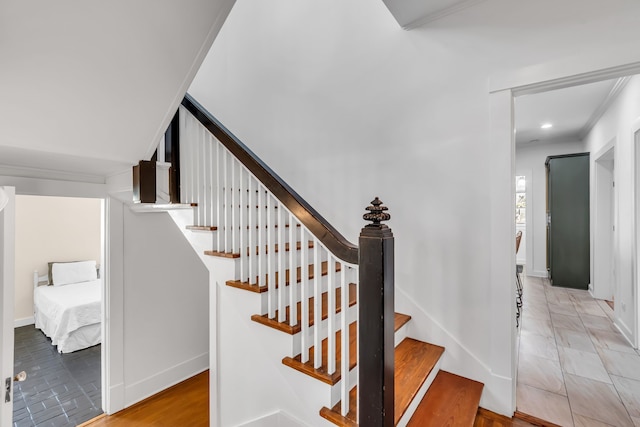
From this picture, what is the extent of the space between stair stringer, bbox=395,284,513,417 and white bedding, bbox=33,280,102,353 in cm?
392

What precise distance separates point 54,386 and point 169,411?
4.34 ft

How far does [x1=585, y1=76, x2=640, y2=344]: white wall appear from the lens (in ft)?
8.60

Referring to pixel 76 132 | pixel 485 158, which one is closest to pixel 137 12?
pixel 76 132

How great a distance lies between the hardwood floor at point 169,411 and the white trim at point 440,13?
3.63m

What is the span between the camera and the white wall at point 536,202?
17.2 ft

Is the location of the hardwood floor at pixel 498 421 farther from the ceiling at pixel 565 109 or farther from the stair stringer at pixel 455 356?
the ceiling at pixel 565 109

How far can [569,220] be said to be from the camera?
454 centimetres

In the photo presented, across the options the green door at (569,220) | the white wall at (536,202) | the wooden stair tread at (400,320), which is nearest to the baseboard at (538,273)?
the white wall at (536,202)

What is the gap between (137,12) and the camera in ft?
3.36

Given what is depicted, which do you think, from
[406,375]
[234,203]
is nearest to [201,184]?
[234,203]

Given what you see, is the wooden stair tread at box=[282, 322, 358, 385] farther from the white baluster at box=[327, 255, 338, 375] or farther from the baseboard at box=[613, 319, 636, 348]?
the baseboard at box=[613, 319, 636, 348]

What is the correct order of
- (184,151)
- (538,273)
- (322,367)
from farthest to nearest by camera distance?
(538,273), (184,151), (322,367)

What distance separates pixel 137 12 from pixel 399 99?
169 cm

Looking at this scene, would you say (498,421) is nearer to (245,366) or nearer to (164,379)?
(245,366)
